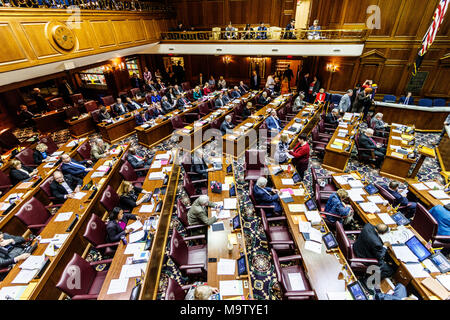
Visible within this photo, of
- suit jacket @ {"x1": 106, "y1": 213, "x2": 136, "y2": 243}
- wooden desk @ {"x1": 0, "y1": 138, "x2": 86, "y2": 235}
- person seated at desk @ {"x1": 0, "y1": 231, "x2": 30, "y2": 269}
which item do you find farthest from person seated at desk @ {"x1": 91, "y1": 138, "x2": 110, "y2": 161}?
suit jacket @ {"x1": 106, "y1": 213, "x2": 136, "y2": 243}

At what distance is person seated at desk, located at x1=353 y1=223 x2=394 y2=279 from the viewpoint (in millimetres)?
3449

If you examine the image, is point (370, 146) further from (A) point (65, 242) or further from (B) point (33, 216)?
(B) point (33, 216)

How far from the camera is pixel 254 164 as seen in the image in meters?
6.32

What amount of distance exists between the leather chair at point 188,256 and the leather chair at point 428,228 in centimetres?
397

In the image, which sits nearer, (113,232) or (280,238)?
(113,232)

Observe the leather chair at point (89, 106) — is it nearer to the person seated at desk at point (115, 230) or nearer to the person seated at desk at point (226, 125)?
the person seated at desk at point (226, 125)

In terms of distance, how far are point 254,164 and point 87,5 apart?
32.0 ft

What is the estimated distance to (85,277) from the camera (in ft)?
11.3

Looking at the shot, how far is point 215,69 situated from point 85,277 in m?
16.2

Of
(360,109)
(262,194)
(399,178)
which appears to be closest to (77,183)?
(262,194)

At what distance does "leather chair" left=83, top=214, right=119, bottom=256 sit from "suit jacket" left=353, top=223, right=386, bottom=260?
170 inches

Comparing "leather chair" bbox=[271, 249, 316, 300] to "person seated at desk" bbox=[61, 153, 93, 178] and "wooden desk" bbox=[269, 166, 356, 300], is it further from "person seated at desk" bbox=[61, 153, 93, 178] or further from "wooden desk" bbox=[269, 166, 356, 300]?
"person seated at desk" bbox=[61, 153, 93, 178]

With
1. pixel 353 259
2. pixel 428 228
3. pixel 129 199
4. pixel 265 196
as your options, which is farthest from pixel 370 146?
pixel 129 199
